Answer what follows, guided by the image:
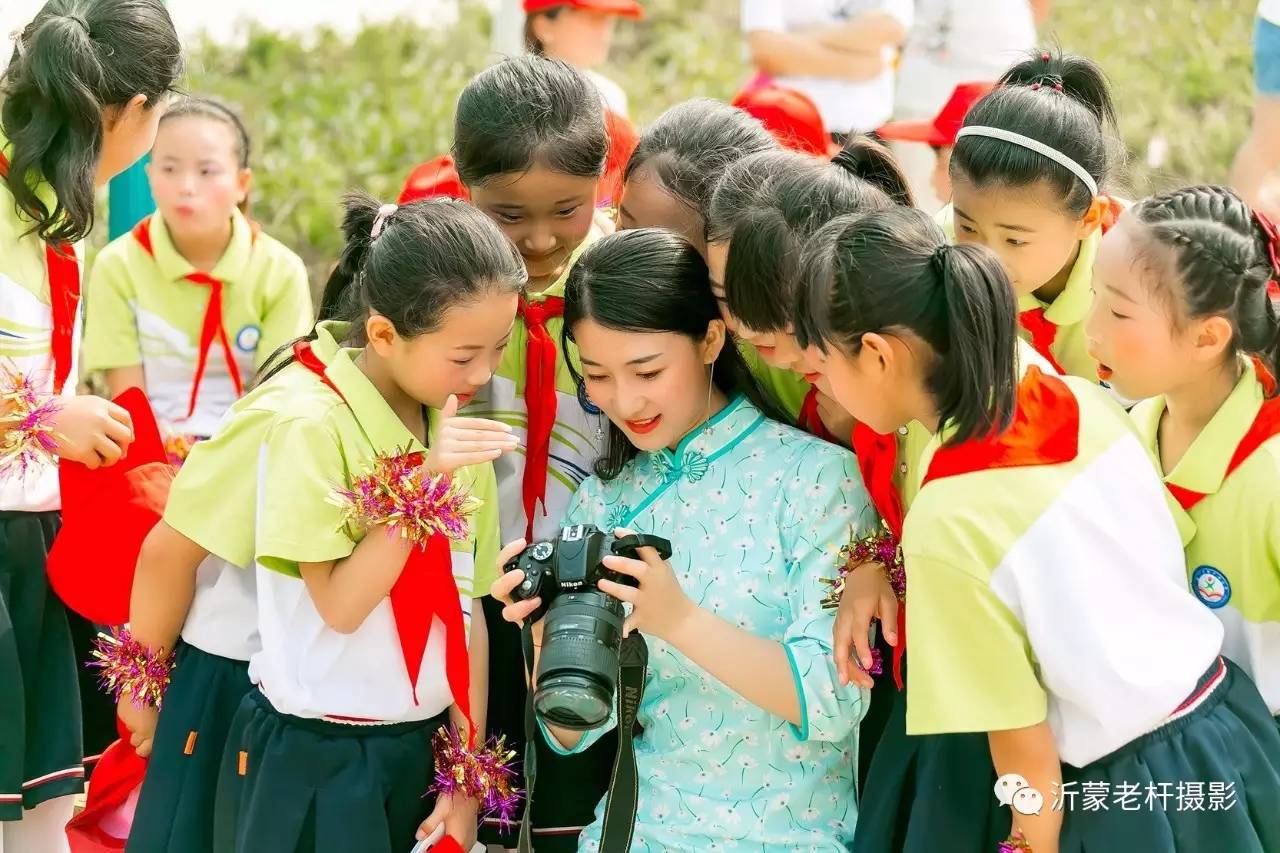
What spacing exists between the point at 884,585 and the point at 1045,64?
1237 millimetres

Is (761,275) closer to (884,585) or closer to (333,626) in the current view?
(884,585)

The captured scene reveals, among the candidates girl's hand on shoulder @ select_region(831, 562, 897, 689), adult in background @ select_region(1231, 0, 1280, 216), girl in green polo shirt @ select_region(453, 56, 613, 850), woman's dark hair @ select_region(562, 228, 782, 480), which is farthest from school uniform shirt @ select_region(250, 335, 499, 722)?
adult in background @ select_region(1231, 0, 1280, 216)

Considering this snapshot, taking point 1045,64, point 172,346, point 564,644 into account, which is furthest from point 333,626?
point 172,346

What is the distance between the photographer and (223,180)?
4.50 metres

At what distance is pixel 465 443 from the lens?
2.45m

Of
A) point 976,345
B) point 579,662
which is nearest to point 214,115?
point 579,662

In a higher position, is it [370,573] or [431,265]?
[431,265]

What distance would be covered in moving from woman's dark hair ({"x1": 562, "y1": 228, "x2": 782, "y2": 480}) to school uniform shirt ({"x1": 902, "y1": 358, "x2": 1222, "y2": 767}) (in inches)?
21.4

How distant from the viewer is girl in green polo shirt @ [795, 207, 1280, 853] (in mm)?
2166

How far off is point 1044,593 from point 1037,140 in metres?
0.99

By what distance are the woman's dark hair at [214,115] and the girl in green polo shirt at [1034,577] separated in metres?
2.76

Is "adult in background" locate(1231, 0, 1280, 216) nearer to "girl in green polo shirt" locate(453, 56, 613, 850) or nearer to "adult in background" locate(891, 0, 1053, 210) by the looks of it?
"adult in background" locate(891, 0, 1053, 210)

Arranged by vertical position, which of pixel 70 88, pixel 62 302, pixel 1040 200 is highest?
pixel 70 88

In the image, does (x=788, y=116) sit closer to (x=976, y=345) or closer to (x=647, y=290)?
(x=647, y=290)
